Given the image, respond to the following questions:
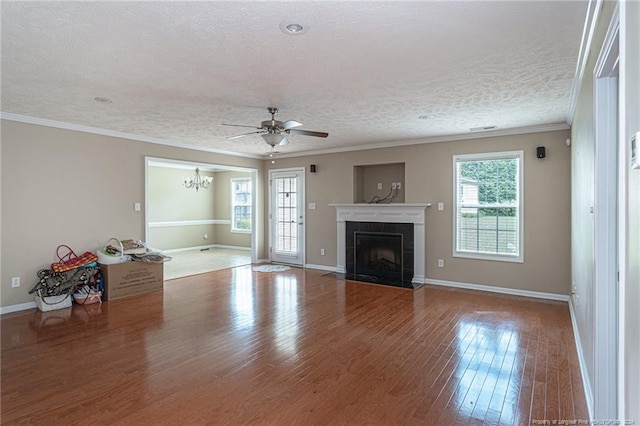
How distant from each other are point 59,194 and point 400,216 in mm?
5230

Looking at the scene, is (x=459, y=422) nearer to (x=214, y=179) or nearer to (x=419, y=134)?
(x=419, y=134)

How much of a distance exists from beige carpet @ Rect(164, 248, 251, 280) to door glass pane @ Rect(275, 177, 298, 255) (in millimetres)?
966

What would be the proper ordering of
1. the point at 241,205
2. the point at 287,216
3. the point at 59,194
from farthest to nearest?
1. the point at 241,205
2. the point at 287,216
3. the point at 59,194

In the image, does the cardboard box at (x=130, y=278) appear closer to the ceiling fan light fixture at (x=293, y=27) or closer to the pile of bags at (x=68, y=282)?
the pile of bags at (x=68, y=282)

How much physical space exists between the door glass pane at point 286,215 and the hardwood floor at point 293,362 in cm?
293

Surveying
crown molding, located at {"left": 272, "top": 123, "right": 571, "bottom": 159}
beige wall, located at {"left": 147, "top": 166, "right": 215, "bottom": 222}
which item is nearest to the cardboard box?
crown molding, located at {"left": 272, "top": 123, "right": 571, "bottom": 159}

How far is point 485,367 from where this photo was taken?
291cm

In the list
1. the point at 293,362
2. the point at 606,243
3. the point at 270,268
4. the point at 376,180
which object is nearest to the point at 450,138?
the point at 376,180

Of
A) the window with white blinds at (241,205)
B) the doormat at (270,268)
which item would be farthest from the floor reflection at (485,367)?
the window with white blinds at (241,205)

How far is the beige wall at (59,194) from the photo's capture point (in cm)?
442

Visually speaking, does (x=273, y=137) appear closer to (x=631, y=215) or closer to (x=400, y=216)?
(x=400, y=216)

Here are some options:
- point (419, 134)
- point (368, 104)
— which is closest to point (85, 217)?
point (368, 104)

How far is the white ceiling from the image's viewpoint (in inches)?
83.0

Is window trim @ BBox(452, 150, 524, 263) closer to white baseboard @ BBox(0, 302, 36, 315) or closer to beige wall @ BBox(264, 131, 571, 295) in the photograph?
beige wall @ BBox(264, 131, 571, 295)
